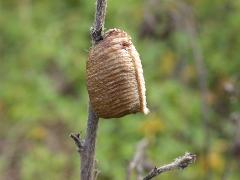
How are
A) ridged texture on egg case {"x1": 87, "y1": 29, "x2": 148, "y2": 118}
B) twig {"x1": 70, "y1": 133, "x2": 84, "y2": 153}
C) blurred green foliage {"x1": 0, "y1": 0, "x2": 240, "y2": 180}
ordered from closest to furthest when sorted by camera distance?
ridged texture on egg case {"x1": 87, "y1": 29, "x2": 148, "y2": 118}
twig {"x1": 70, "y1": 133, "x2": 84, "y2": 153}
blurred green foliage {"x1": 0, "y1": 0, "x2": 240, "y2": 180}

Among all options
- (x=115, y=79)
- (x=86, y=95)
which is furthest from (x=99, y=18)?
(x=86, y=95)

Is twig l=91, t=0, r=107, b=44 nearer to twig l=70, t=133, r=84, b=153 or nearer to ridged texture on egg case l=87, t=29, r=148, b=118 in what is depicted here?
ridged texture on egg case l=87, t=29, r=148, b=118

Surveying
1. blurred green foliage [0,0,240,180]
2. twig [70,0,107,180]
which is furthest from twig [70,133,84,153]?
blurred green foliage [0,0,240,180]

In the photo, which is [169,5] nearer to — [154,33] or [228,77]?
[154,33]

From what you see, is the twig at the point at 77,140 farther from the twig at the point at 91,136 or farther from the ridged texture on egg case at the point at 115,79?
the ridged texture on egg case at the point at 115,79

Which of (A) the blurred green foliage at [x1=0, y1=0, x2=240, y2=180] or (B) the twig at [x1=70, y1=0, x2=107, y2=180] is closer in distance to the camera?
(B) the twig at [x1=70, y1=0, x2=107, y2=180]

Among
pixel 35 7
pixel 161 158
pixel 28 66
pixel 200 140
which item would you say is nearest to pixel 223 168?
pixel 200 140
